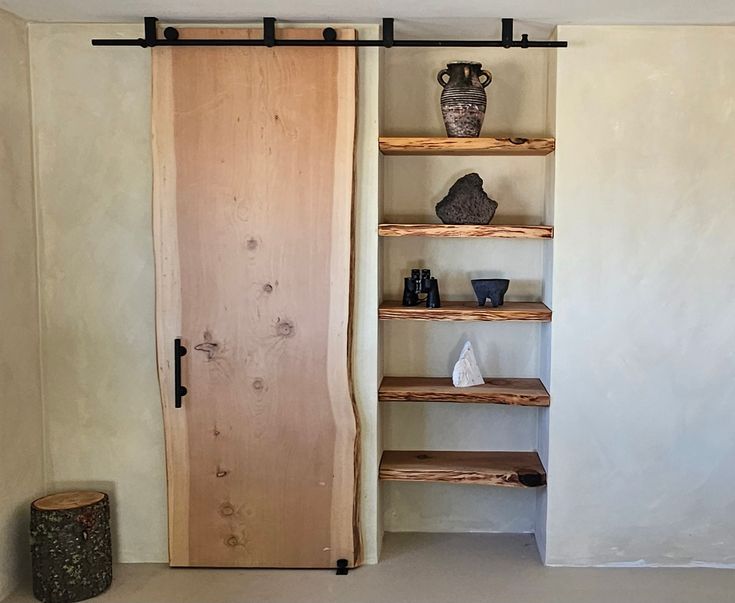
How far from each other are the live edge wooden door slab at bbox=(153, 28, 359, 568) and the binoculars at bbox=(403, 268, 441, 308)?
0.34m

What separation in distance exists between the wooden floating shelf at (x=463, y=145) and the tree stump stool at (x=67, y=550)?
6.12 ft

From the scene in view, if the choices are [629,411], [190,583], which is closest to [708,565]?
[629,411]

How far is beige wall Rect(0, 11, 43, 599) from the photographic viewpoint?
3.21 metres

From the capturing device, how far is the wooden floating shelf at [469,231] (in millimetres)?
3391

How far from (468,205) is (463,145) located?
25 centimetres

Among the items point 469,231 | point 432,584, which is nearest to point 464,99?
point 469,231

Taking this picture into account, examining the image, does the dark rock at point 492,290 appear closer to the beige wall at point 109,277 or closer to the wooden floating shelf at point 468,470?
the beige wall at point 109,277

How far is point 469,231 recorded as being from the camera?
3402 millimetres

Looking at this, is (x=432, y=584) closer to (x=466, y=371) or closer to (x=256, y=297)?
(x=466, y=371)

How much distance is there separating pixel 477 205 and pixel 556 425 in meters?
0.97

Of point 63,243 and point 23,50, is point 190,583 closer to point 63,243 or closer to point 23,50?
point 63,243

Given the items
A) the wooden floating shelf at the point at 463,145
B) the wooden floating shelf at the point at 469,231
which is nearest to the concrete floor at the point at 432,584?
the wooden floating shelf at the point at 469,231

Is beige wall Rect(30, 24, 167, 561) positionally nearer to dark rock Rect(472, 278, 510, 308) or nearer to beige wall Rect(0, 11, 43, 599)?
beige wall Rect(0, 11, 43, 599)

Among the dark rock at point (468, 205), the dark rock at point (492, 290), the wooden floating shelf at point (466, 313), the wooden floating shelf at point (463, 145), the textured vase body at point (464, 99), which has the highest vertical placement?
the textured vase body at point (464, 99)
